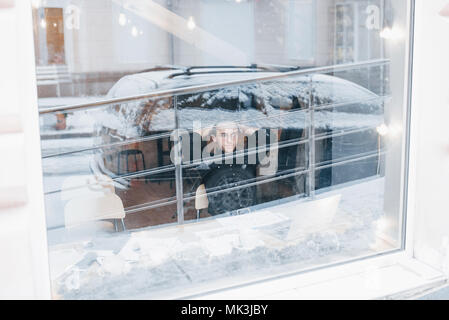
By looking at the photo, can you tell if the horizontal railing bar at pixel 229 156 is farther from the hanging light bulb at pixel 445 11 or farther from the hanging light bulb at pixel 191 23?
the hanging light bulb at pixel 445 11

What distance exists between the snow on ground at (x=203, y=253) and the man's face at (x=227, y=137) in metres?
0.78

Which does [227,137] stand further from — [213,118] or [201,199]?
[201,199]

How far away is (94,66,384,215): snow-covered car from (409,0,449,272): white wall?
116 cm

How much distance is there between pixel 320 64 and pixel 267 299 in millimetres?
1971

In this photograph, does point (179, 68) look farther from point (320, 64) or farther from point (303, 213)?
point (303, 213)

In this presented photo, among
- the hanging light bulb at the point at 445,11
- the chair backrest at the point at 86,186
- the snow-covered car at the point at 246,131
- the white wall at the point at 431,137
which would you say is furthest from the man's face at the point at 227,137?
the hanging light bulb at the point at 445,11

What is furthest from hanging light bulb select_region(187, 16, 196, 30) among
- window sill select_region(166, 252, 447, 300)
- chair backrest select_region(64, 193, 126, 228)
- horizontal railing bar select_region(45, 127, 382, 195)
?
window sill select_region(166, 252, 447, 300)

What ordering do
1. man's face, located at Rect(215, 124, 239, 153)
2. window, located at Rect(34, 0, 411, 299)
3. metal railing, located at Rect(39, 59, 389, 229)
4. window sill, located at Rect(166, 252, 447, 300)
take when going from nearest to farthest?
window sill, located at Rect(166, 252, 447, 300)
window, located at Rect(34, 0, 411, 299)
metal railing, located at Rect(39, 59, 389, 229)
man's face, located at Rect(215, 124, 239, 153)

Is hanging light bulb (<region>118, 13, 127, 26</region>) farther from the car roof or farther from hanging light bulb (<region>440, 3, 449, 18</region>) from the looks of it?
hanging light bulb (<region>440, 3, 449, 18</region>)

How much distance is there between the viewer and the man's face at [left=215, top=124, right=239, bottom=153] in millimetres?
2662

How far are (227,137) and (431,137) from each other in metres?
1.53

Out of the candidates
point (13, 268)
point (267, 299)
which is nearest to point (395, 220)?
point (267, 299)

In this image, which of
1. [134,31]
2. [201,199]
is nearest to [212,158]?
[201,199]

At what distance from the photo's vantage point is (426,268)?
1.28 metres
